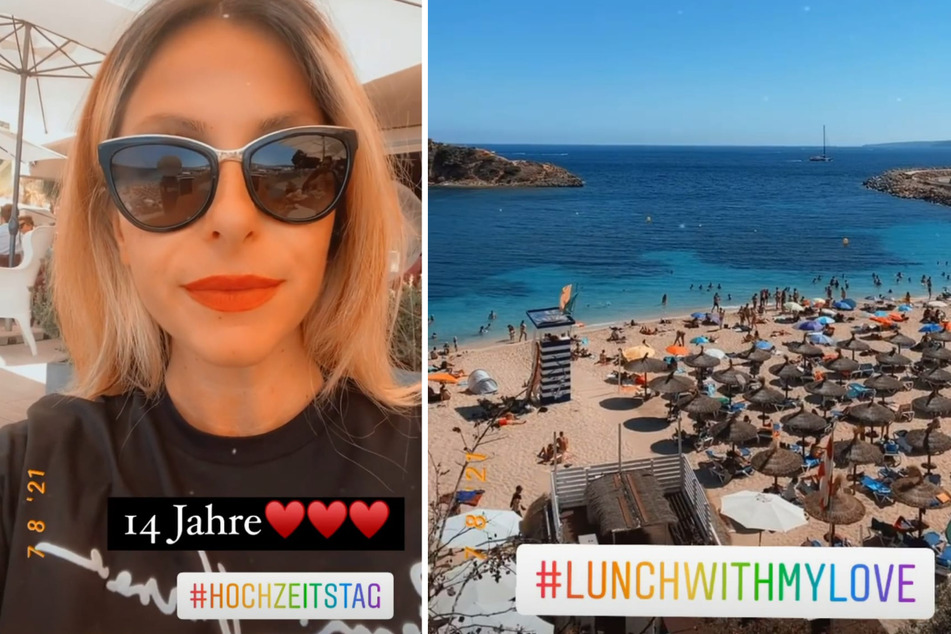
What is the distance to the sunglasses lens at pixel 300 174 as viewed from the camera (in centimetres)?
253

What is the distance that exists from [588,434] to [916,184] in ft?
8.18

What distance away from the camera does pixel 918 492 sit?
12.7ft

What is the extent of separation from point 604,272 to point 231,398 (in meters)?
2.07

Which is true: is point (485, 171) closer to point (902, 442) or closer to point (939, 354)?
point (939, 354)

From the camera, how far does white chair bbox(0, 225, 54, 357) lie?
8.95ft

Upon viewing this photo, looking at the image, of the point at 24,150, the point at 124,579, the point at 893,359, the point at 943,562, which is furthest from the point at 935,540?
the point at 24,150

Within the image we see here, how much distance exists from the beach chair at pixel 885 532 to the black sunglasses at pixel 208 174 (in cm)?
334

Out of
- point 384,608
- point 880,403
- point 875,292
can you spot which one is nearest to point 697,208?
point 875,292

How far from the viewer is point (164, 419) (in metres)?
2.79

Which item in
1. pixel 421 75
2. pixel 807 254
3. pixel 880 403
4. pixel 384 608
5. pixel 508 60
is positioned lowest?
pixel 384 608

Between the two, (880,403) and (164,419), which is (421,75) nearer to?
(164,419)

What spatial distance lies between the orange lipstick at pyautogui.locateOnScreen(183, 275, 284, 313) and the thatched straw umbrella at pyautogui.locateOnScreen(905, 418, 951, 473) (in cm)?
406

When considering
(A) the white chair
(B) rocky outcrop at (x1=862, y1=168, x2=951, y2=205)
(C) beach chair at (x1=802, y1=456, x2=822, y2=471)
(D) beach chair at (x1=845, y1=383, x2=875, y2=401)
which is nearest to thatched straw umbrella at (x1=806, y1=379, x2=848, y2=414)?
(D) beach chair at (x1=845, y1=383, x2=875, y2=401)

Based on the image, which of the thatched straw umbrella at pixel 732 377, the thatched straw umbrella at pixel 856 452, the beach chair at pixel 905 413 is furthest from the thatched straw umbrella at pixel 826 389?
the thatched straw umbrella at pixel 856 452
